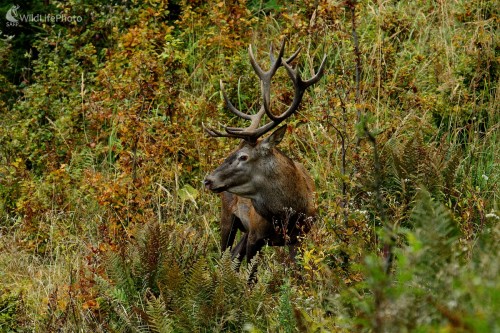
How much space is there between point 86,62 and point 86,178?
2501 mm

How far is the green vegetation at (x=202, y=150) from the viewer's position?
21.2 feet

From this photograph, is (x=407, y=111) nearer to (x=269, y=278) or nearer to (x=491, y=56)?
(x=491, y=56)

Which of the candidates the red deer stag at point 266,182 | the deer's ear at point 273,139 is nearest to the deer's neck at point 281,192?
the red deer stag at point 266,182

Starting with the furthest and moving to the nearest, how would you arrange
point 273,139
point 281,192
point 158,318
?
point 273,139
point 281,192
point 158,318

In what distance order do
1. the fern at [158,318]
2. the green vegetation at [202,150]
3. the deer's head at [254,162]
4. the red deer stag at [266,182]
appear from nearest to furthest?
the fern at [158,318] → the green vegetation at [202,150] → the red deer stag at [266,182] → the deer's head at [254,162]

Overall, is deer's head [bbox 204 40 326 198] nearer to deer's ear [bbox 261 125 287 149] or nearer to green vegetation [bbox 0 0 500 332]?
deer's ear [bbox 261 125 287 149]

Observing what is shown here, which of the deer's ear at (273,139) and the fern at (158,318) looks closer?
the fern at (158,318)

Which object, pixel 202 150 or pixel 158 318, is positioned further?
pixel 202 150

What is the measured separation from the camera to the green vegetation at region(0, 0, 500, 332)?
6.45 m

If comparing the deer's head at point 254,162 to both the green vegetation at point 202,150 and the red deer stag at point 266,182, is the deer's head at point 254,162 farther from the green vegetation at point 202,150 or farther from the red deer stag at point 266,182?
the green vegetation at point 202,150

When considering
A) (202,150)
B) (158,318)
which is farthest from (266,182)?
(158,318)

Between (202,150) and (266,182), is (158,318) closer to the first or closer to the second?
(266,182)

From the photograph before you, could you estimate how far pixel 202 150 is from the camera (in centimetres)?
952

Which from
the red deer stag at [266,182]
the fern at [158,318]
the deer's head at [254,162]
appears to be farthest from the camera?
the deer's head at [254,162]
